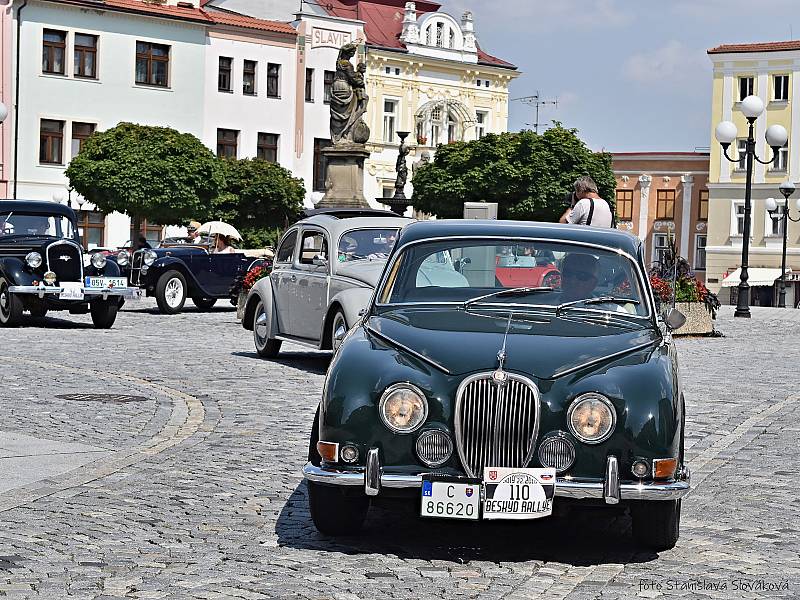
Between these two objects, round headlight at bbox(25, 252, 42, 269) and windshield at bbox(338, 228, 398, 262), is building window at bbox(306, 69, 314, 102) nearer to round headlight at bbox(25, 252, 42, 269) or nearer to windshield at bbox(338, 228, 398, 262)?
round headlight at bbox(25, 252, 42, 269)

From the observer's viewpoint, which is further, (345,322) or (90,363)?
(90,363)

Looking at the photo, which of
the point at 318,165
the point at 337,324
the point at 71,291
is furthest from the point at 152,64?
the point at 337,324

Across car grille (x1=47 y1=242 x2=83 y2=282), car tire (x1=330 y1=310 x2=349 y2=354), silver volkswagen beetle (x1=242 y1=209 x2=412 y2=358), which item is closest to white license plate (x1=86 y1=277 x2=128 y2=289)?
car grille (x1=47 y1=242 x2=83 y2=282)

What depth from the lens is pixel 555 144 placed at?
2726 inches

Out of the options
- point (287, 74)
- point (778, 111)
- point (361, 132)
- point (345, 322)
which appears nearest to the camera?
point (345, 322)

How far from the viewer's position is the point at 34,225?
78.3 ft

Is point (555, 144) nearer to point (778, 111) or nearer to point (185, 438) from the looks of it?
point (778, 111)

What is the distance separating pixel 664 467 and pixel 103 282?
17443 millimetres

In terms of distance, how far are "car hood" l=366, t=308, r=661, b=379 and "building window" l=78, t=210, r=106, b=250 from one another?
59040 mm

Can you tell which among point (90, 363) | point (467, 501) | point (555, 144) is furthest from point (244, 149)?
point (467, 501)

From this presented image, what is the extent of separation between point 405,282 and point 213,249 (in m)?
22.2

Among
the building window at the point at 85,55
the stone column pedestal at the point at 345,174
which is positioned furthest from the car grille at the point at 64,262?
the building window at the point at 85,55

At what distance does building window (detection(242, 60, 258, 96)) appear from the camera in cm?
7238

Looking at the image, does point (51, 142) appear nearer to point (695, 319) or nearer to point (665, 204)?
point (665, 204)
